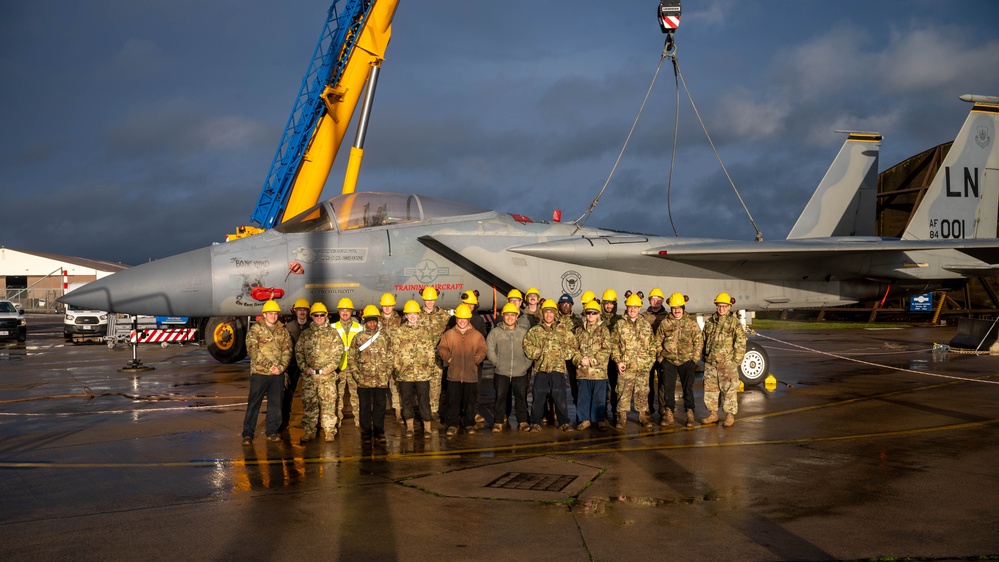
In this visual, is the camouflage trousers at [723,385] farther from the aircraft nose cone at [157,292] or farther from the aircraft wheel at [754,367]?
the aircraft nose cone at [157,292]

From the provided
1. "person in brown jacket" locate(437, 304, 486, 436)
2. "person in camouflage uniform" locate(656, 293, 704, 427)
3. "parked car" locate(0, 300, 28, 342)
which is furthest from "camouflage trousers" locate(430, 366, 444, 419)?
"parked car" locate(0, 300, 28, 342)

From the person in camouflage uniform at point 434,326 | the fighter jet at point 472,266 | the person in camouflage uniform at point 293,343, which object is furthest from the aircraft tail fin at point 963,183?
the person in camouflage uniform at point 293,343

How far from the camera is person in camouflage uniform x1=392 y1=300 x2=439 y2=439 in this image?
329 inches

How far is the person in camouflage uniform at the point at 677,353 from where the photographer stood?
9297mm

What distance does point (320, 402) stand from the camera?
27.6 feet

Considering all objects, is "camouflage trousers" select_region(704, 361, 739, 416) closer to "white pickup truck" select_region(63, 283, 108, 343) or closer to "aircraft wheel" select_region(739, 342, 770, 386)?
"aircraft wheel" select_region(739, 342, 770, 386)

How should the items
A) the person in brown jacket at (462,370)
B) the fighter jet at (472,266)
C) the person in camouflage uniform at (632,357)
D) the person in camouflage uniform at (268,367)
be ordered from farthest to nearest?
the fighter jet at (472,266)
the person in camouflage uniform at (632,357)
the person in brown jacket at (462,370)
the person in camouflage uniform at (268,367)

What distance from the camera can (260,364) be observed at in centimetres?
816

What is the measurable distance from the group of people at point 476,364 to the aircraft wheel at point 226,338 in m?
4.63

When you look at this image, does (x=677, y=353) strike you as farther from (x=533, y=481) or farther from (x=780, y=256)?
(x=780, y=256)

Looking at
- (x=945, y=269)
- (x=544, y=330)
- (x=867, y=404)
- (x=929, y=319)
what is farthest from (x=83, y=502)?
(x=929, y=319)

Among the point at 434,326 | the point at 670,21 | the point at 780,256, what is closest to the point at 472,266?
the point at 434,326

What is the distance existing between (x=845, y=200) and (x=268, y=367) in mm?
13675

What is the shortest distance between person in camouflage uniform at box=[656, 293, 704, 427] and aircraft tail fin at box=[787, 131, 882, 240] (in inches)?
346
